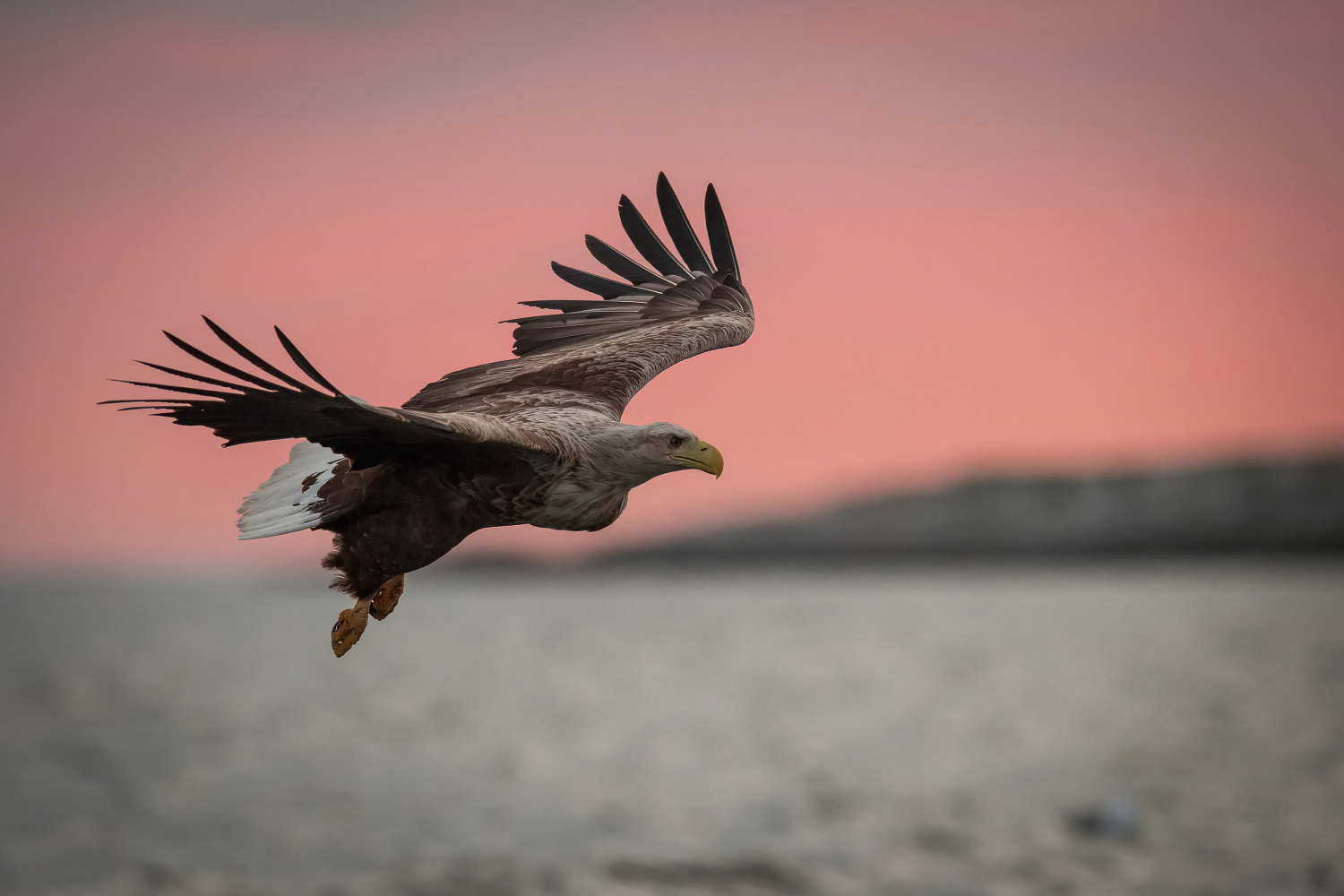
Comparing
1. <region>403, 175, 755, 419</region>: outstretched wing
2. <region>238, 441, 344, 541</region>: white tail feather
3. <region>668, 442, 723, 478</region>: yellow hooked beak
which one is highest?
<region>403, 175, 755, 419</region>: outstretched wing

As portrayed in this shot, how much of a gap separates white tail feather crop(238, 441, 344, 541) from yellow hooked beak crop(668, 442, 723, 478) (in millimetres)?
1557

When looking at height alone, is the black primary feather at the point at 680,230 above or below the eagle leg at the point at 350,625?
above

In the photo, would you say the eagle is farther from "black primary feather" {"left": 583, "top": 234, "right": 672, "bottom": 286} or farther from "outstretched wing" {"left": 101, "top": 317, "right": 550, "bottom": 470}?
"black primary feather" {"left": 583, "top": 234, "right": 672, "bottom": 286}

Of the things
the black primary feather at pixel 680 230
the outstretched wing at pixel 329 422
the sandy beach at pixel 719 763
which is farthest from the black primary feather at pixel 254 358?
the sandy beach at pixel 719 763

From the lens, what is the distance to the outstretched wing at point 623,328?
267 inches

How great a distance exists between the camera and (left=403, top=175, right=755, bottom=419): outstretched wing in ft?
22.2

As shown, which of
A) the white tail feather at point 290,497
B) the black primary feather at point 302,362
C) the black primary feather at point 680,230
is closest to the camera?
the black primary feather at point 302,362

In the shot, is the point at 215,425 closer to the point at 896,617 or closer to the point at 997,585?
the point at 896,617

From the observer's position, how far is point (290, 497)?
6.11 metres

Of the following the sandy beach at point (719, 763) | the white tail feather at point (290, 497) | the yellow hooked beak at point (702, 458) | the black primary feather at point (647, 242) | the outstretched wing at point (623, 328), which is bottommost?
the sandy beach at point (719, 763)

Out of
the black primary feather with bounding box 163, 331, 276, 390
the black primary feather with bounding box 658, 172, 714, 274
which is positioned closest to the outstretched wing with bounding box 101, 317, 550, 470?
the black primary feather with bounding box 163, 331, 276, 390

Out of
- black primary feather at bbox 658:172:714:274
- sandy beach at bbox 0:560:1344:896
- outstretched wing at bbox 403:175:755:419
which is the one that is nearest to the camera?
outstretched wing at bbox 403:175:755:419

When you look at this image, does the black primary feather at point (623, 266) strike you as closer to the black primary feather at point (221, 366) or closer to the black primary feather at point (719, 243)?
the black primary feather at point (719, 243)

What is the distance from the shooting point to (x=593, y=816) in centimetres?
6034
